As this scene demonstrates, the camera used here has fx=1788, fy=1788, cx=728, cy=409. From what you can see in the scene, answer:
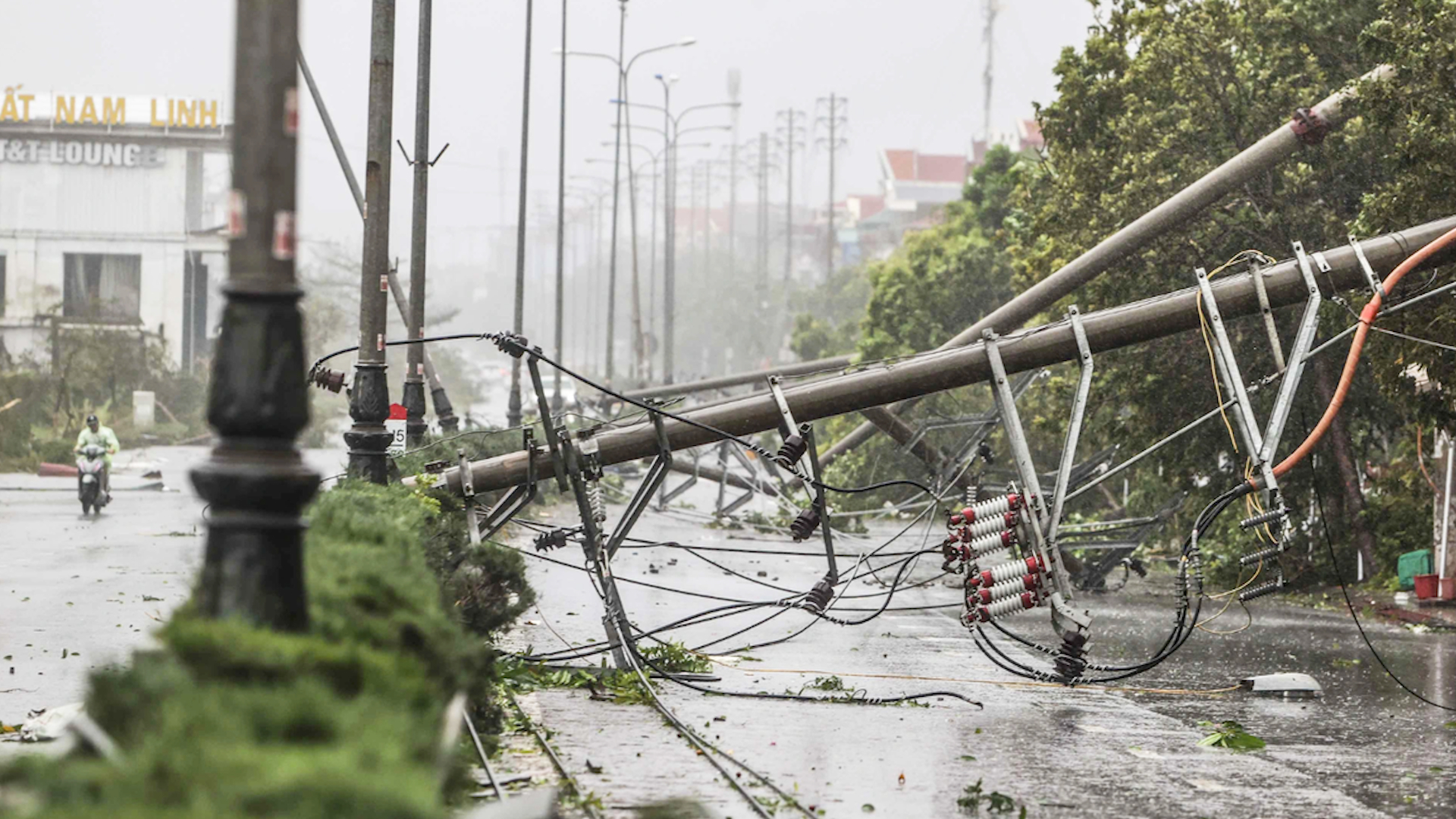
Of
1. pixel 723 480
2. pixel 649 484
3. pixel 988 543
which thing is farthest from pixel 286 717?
pixel 723 480

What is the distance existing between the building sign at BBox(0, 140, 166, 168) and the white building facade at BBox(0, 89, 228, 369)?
1.4 inches

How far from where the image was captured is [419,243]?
25.2m

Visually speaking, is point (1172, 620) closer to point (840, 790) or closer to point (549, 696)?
point (549, 696)

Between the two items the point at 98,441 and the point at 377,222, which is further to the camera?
the point at 98,441

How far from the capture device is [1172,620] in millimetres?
24828

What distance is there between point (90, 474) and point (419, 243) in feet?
35.0

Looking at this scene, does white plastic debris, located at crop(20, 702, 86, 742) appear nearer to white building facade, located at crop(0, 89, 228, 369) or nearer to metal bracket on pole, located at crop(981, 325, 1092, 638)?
metal bracket on pole, located at crop(981, 325, 1092, 638)

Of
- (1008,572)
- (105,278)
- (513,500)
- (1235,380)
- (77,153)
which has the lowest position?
(1008,572)

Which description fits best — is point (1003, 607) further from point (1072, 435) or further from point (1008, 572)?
point (1072, 435)

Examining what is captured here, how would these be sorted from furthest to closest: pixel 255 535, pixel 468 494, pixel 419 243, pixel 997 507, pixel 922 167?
1. pixel 922 167
2. pixel 419 243
3. pixel 468 494
4. pixel 997 507
5. pixel 255 535

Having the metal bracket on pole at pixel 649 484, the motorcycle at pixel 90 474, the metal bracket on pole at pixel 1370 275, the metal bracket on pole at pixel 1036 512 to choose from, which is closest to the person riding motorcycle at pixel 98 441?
the motorcycle at pixel 90 474

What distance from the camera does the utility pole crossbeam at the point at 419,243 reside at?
2409 cm

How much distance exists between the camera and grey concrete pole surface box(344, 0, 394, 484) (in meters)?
18.2

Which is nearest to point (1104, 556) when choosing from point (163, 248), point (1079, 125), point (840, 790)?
point (1079, 125)
